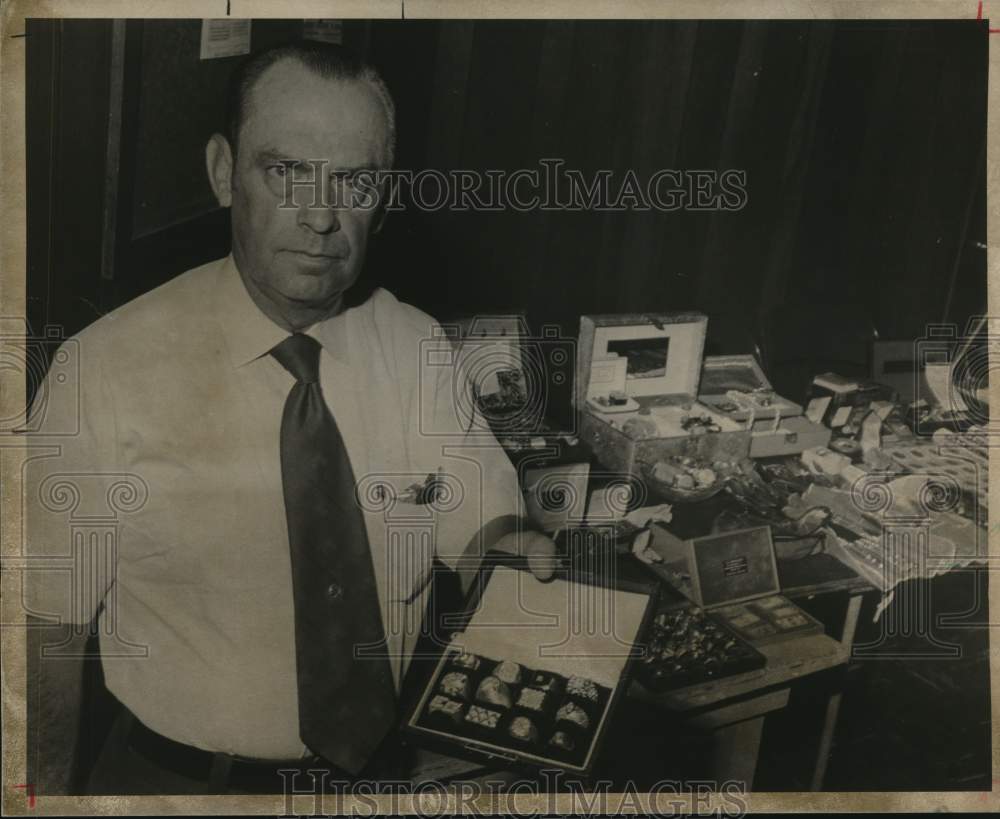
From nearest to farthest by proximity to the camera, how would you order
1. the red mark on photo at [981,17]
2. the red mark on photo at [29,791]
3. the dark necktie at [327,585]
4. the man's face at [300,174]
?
1. the man's face at [300,174]
2. the dark necktie at [327,585]
3. the red mark on photo at [29,791]
4. the red mark on photo at [981,17]

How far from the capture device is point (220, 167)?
1533 millimetres

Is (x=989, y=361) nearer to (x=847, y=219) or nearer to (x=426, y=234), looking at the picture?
(x=847, y=219)

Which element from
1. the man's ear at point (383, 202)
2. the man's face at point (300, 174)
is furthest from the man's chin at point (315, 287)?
the man's ear at point (383, 202)

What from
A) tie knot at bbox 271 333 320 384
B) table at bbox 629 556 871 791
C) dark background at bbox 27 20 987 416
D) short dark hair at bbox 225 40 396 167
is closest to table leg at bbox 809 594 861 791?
table at bbox 629 556 871 791

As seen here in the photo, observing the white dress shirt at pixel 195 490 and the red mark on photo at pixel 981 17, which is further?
the red mark on photo at pixel 981 17

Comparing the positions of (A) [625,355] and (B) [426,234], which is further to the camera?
(A) [625,355]

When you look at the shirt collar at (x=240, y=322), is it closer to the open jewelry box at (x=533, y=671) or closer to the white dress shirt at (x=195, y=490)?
the white dress shirt at (x=195, y=490)

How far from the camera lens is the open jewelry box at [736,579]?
1.80 meters

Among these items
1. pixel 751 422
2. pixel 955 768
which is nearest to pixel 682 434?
pixel 751 422

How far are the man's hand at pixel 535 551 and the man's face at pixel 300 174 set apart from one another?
1.90 feet

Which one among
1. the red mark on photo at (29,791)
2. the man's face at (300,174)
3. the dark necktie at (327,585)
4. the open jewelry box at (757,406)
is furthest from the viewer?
the open jewelry box at (757,406)

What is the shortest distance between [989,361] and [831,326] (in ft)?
1.05

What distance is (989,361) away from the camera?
189 centimetres

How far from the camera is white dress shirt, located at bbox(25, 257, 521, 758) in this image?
1.57 meters
